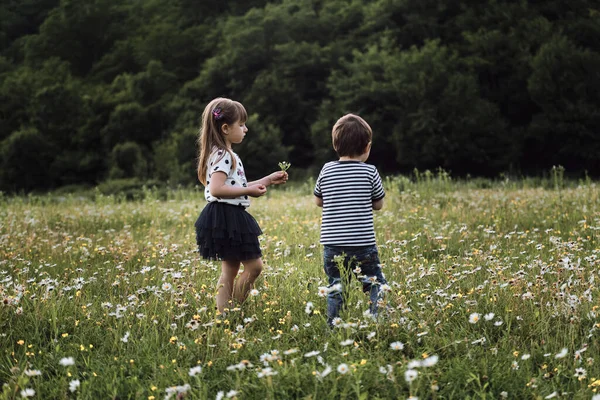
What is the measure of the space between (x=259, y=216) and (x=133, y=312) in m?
5.54

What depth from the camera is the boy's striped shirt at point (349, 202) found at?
13.4ft

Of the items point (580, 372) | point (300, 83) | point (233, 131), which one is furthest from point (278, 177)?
point (300, 83)

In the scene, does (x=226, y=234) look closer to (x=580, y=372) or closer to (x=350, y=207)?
(x=350, y=207)

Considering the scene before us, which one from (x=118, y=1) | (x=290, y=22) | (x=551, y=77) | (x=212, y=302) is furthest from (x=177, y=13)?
(x=212, y=302)

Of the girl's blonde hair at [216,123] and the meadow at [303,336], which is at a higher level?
the girl's blonde hair at [216,123]

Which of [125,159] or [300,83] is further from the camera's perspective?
[125,159]

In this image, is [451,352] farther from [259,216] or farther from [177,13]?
[177,13]

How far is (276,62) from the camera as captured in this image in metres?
35.5

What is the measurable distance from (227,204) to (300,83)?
105ft

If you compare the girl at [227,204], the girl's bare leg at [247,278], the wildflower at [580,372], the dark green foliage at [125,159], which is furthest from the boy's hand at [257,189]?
the dark green foliage at [125,159]

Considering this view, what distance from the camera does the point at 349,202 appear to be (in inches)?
162

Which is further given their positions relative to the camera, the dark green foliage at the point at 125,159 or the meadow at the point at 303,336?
the dark green foliage at the point at 125,159

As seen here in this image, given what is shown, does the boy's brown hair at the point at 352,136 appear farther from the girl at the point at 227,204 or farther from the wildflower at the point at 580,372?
the wildflower at the point at 580,372

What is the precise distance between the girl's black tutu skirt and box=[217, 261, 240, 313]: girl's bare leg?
0.11 meters
